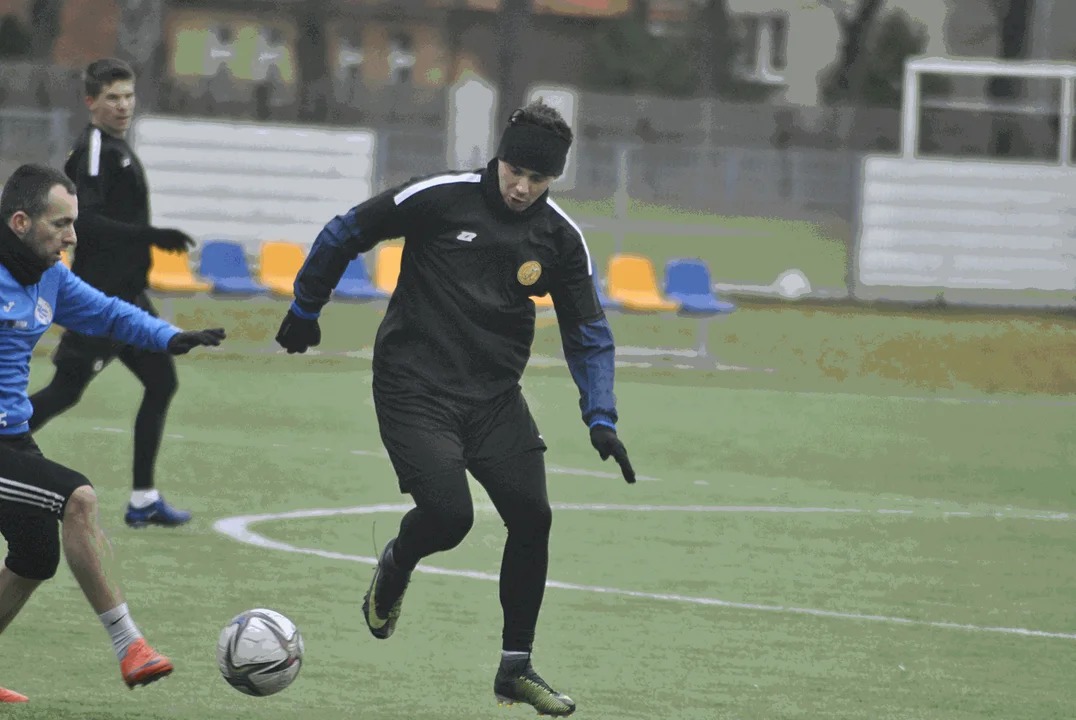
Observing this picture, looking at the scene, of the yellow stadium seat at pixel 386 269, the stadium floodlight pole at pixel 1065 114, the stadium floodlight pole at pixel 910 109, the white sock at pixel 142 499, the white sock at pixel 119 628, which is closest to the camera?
the white sock at pixel 119 628

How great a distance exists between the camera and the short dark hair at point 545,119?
6816mm

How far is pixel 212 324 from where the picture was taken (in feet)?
69.9

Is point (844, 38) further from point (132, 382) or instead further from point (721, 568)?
point (721, 568)

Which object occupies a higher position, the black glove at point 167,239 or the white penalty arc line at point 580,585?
the black glove at point 167,239

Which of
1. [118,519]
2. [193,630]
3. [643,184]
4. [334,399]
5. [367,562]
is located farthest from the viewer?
[643,184]

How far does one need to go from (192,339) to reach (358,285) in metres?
13.5

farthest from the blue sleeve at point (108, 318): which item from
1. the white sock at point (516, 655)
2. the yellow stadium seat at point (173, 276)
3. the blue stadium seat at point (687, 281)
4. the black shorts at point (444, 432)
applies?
the blue stadium seat at point (687, 281)

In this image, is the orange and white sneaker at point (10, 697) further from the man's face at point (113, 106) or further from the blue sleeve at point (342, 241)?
the man's face at point (113, 106)

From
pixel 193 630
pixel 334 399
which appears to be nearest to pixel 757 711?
pixel 193 630

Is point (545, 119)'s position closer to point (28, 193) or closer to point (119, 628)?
point (28, 193)

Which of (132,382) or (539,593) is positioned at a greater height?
(539,593)

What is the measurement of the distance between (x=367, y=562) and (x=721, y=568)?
1.85 m

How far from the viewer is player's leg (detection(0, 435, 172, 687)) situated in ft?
20.2

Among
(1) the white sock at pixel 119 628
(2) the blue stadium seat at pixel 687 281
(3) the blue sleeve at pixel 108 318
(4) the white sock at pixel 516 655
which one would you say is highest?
(3) the blue sleeve at pixel 108 318
